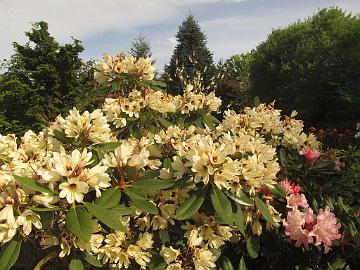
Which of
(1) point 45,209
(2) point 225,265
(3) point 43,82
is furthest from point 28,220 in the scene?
(3) point 43,82

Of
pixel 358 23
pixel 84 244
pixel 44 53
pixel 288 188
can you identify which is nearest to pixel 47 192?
pixel 84 244

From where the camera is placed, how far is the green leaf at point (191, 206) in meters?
1.50

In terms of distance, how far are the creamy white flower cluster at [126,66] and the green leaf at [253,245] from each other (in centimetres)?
130

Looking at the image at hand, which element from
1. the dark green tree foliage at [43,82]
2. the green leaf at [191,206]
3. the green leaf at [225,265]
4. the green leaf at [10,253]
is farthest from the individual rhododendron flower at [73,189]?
the dark green tree foliage at [43,82]

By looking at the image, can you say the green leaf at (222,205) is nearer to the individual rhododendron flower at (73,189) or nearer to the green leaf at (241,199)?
the green leaf at (241,199)

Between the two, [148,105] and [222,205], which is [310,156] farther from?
[222,205]

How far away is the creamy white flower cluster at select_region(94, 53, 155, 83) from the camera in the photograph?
269 centimetres

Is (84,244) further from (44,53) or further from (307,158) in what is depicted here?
(44,53)

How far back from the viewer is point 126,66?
270cm

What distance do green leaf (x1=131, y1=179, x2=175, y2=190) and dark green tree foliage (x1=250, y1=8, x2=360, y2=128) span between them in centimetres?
1282

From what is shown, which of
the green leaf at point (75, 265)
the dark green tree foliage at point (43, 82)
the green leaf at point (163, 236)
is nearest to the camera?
the green leaf at point (75, 265)

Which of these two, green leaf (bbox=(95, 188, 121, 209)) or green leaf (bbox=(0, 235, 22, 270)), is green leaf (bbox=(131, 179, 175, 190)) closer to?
green leaf (bbox=(95, 188, 121, 209))

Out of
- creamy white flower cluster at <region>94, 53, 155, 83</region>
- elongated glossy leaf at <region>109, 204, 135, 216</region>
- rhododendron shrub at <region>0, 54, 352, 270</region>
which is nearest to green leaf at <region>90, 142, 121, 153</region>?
rhododendron shrub at <region>0, 54, 352, 270</region>

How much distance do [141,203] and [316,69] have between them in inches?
597
